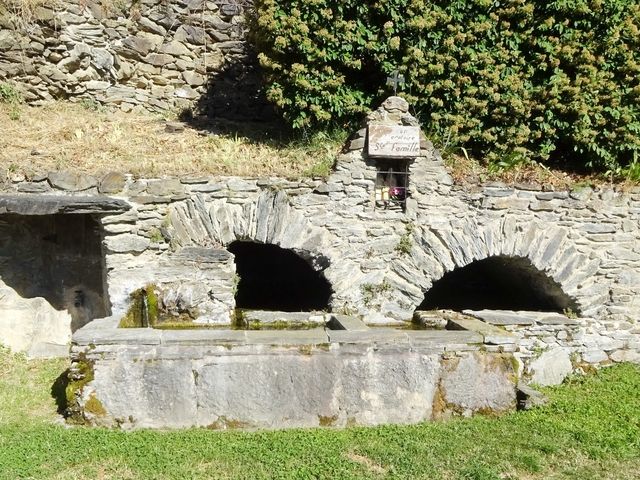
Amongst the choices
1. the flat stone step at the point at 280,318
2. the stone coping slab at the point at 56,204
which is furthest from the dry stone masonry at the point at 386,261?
the flat stone step at the point at 280,318

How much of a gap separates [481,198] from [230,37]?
6.06 m

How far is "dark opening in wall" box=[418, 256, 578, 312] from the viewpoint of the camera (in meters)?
7.75

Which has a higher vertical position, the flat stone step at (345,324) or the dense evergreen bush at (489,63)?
the dense evergreen bush at (489,63)

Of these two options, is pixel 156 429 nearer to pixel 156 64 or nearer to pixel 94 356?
pixel 94 356

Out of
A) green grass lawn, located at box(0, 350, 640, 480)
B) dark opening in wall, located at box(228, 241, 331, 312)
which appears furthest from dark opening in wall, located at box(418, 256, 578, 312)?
green grass lawn, located at box(0, 350, 640, 480)

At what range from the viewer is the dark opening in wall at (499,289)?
775 cm

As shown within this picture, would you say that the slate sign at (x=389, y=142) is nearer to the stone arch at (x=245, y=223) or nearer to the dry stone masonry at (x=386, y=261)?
the dry stone masonry at (x=386, y=261)

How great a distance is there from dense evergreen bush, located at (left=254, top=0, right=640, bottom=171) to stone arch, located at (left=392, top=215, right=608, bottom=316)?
1.00 meters

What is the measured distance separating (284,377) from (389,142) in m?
3.40

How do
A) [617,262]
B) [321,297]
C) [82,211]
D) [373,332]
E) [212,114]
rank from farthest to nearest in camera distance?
[212,114], [321,297], [617,262], [82,211], [373,332]

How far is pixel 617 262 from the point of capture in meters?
7.59

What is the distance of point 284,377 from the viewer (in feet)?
16.8

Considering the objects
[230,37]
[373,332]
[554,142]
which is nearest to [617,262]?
[554,142]

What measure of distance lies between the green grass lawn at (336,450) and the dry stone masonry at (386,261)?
36 cm
